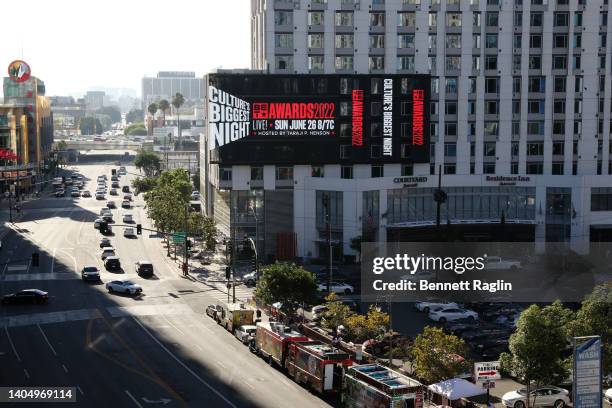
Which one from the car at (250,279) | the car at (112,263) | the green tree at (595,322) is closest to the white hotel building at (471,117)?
the car at (250,279)

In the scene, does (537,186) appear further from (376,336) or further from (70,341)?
(70,341)

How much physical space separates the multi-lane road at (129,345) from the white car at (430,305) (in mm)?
19732

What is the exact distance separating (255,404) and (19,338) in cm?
2744

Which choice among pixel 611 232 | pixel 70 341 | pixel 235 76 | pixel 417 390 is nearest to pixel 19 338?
pixel 70 341

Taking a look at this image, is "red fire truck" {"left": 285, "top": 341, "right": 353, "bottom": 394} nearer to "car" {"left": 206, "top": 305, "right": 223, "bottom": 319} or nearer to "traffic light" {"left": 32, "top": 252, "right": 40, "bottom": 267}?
"car" {"left": 206, "top": 305, "right": 223, "bottom": 319}

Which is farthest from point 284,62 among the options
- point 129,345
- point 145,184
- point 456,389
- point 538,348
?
point 145,184

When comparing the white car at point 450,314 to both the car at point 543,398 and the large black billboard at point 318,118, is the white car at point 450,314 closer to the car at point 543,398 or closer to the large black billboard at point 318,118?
the car at point 543,398

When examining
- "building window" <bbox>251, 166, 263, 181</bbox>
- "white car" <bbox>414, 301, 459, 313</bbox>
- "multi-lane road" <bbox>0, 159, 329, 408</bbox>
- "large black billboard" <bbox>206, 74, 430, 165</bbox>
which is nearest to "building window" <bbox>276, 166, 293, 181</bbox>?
"large black billboard" <bbox>206, 74, 430, 165</bbox>

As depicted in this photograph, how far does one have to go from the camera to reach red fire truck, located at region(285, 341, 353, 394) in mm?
56688

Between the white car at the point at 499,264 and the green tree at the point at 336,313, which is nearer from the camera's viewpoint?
the green tree at the point at 336,313

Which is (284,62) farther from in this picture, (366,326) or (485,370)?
(485,370)

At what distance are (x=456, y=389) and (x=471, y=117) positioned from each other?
70816 mm

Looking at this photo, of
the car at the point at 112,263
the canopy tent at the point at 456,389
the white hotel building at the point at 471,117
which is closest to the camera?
the canopy tent at the point at 456,389

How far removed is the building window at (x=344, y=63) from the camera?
115 metres
